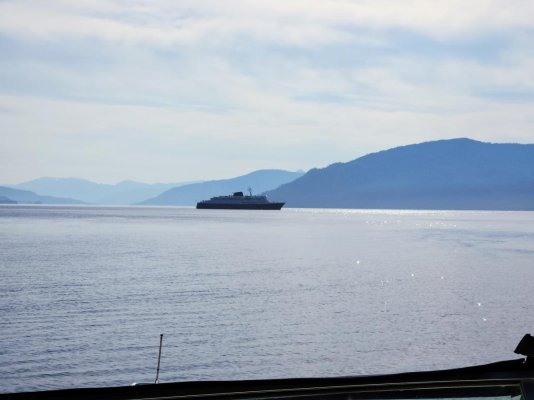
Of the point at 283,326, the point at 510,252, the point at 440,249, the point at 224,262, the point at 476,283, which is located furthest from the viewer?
the point at 440,249

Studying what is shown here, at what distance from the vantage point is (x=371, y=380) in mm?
4309

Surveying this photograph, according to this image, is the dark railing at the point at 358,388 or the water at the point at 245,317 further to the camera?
the water at the point at 245,317

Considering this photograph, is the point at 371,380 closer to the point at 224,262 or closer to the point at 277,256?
the point at 224,262

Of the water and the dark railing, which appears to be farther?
the water

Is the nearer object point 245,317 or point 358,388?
point 358,388

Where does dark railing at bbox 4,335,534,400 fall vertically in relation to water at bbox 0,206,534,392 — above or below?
above

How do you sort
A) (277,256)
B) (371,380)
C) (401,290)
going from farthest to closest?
(277,256)
(401,290)
(371,380)

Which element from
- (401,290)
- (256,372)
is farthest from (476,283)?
(256,372)

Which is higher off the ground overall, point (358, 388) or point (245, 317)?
point (358, 388)

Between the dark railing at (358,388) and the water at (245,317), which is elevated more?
the dark railing at (358,388)

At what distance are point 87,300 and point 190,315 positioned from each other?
29.5 feet

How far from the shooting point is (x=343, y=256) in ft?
302

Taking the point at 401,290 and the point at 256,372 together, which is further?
the point at 401,290

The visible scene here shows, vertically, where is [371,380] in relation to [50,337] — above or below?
above
